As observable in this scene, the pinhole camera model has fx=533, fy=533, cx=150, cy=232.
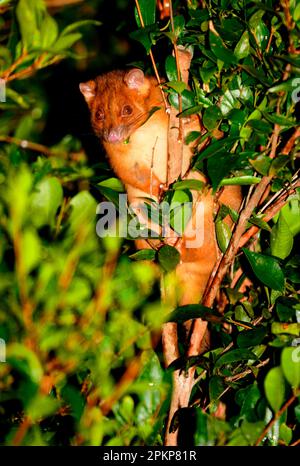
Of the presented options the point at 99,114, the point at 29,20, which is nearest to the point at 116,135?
the point at 99,114

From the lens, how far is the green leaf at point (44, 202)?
167cm

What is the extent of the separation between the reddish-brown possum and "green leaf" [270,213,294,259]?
1.09 m

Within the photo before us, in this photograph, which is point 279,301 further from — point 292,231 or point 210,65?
point 210,65

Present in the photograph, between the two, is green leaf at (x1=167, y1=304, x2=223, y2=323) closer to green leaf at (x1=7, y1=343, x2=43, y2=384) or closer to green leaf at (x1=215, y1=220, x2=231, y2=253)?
green leaf at (x1=215, y1=220, x2=231, y2=253)

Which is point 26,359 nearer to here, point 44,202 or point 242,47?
point 44,202

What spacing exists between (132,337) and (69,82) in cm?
379

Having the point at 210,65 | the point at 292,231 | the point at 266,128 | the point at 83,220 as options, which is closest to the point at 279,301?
the point at 292,231

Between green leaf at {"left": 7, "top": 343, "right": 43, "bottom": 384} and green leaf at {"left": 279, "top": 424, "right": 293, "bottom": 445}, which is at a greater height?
green leaf at {"left": 7, "top": 343, "right": 43, "bottom": 384}

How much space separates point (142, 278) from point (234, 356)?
545 mm

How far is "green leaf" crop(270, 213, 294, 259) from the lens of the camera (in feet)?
6.66

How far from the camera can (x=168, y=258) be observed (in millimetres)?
1966

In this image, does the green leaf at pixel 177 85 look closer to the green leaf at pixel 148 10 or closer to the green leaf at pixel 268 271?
the green leaf at pixel 148 10

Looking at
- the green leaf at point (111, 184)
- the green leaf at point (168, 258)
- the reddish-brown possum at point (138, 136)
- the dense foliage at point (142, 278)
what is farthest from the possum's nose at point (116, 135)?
the green leaf at point (168, 258)

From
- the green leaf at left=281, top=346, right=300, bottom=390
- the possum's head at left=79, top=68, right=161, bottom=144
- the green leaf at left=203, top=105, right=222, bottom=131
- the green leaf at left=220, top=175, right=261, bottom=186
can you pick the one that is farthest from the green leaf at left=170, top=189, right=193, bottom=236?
the possum's head at left=79, top=68, right=161, bottom=144
